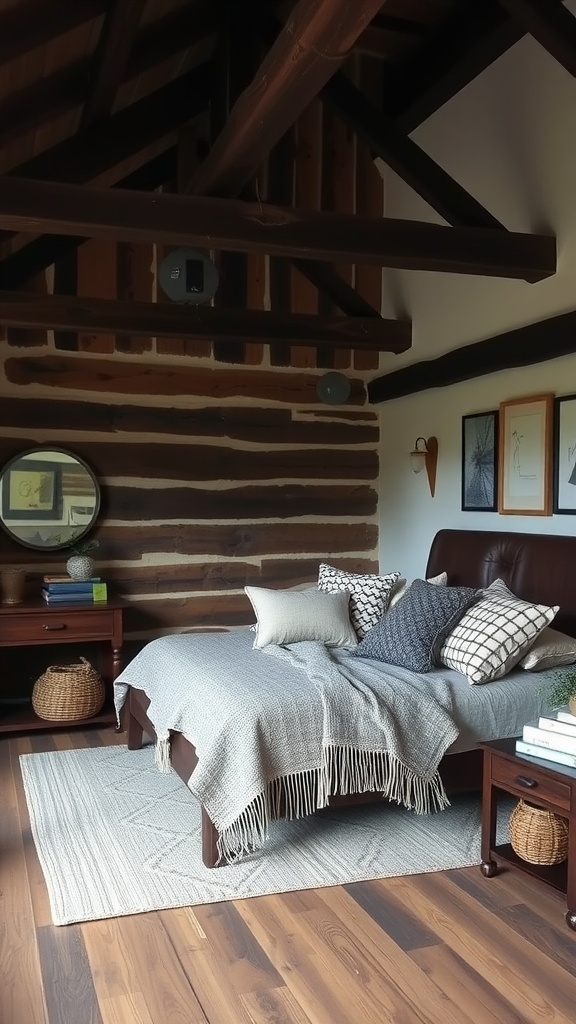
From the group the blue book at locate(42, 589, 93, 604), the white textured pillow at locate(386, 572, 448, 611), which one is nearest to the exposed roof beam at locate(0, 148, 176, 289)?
the blue book at locate(42, 589, 93, 604)

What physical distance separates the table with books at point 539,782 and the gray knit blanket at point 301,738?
27cm

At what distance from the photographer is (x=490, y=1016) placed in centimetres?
211

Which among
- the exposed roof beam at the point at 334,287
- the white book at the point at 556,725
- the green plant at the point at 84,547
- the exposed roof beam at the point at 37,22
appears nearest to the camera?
the white book at the point at 556,725

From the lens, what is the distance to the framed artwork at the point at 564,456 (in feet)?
12.7

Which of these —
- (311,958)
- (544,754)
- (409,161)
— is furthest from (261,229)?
(311,958)

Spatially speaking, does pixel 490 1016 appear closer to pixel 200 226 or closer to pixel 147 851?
pixel 147 851

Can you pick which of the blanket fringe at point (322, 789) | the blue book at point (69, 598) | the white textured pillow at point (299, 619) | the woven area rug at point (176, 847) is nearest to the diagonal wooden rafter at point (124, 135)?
the blue book at point (69, 598)

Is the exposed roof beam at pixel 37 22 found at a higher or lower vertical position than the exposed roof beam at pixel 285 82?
higher

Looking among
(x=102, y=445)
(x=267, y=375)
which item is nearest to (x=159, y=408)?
(x=102, y=445)

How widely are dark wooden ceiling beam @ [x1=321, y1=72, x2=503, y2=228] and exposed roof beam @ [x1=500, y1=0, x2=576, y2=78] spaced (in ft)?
2.14

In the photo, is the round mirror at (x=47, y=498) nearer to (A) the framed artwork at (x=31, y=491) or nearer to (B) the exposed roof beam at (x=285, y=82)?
(A) the framed artwork at (x=31, y=491)

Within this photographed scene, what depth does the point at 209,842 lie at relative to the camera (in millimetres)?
2906

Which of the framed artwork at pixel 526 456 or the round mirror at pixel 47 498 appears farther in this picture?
the round mirror at pixel 47 498

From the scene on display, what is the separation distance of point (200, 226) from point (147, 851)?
93.9 inches
